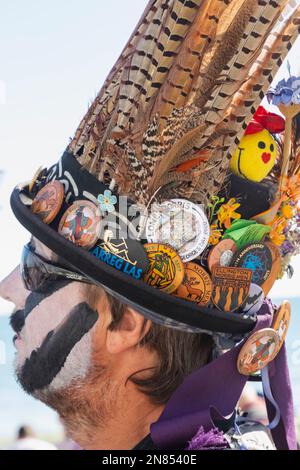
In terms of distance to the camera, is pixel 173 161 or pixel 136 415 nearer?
pixel 173 161

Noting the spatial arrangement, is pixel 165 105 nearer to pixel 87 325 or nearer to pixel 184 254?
pixel 184 254

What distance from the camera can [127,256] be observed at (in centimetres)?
210

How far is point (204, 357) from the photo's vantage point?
7.65ft

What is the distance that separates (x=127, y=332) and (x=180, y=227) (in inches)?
13.2

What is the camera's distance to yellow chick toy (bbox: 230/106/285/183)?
223cm

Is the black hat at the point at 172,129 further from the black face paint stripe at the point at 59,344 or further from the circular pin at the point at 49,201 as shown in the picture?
the black face paint stripe at the point at 59,344

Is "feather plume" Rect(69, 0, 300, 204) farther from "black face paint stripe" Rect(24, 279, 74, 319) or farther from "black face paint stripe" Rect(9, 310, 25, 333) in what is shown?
"black face paint stripe" Rect(9, 310, 25, 333)

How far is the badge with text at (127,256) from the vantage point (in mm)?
2100

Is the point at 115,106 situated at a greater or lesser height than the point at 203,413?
greater

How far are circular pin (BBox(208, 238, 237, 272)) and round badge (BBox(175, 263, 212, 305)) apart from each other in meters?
0.04

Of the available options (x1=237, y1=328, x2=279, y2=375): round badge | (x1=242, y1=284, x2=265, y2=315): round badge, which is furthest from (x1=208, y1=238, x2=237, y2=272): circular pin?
(x1=237, y1=328, x2=279, y2=375): round badge
